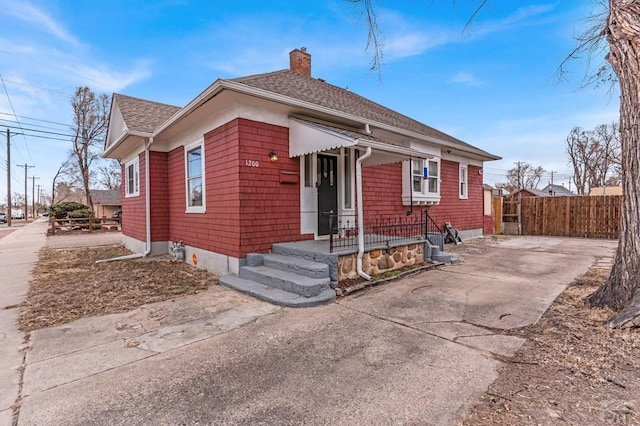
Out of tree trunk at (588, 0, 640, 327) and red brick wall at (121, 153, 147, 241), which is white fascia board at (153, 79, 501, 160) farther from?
tree trunk at (588, 0, 640, 327)

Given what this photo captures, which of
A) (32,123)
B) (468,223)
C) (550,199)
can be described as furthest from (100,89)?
(550,199)

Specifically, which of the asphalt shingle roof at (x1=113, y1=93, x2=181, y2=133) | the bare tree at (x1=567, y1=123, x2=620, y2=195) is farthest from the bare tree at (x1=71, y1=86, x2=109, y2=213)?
the bare tree at (x1=567, y1=123, x2=620, y2=195)

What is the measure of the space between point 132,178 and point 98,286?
5888 mm

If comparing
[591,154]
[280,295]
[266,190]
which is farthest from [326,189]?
[591,154]

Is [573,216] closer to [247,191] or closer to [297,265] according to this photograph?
[297,265]

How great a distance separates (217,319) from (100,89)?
3398 cm

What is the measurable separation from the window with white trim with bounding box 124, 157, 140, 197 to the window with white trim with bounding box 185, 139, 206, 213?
3131 mm

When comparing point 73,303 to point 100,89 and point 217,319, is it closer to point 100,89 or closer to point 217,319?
point 217,319

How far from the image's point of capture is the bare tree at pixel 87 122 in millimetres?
28672

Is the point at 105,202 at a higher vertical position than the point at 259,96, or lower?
lower

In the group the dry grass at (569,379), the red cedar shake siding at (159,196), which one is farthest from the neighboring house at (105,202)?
the dry grass at (569,379)

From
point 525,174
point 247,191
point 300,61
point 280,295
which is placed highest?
point 525,174

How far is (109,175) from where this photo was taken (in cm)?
4856

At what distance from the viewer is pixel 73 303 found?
477 cm
